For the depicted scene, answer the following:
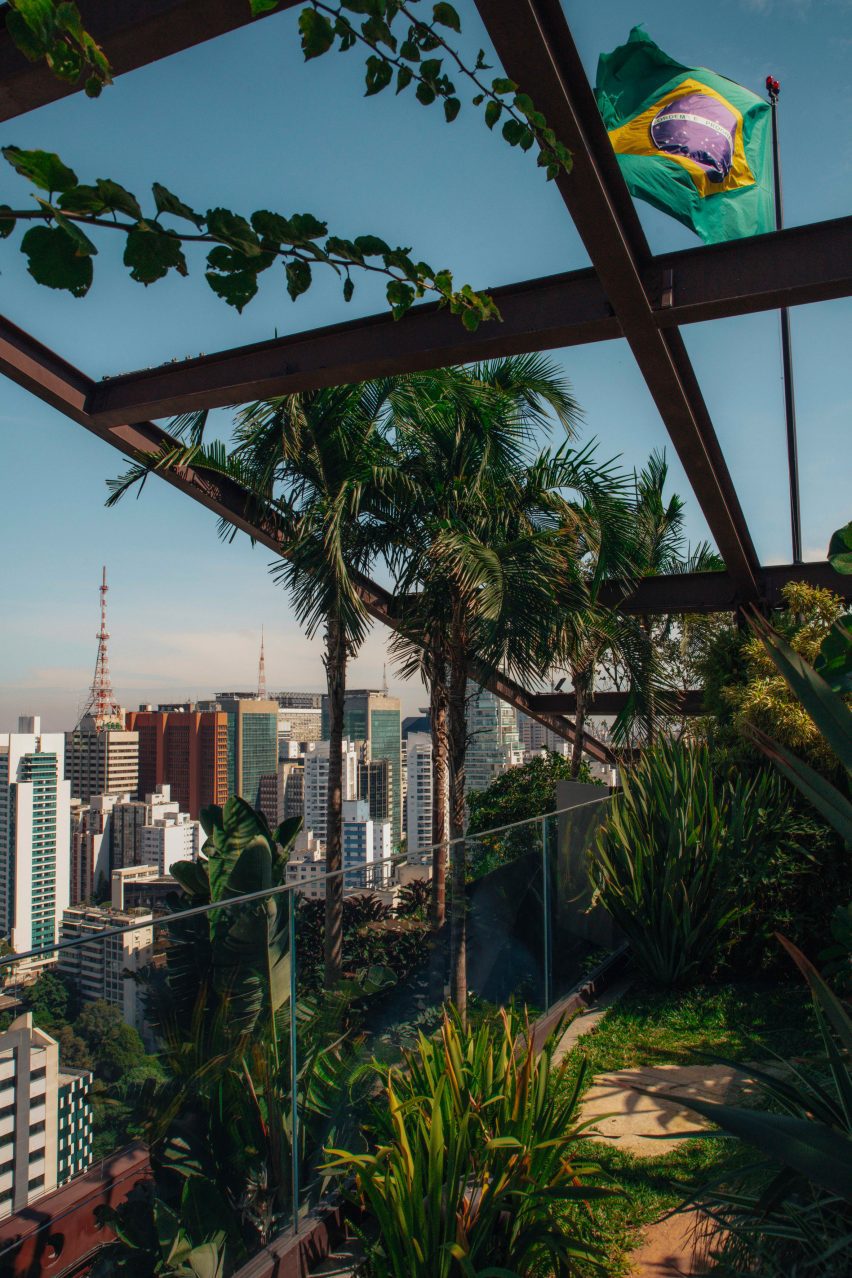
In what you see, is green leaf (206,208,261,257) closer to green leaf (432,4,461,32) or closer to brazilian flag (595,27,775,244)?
green leaf (432,4,461,32)

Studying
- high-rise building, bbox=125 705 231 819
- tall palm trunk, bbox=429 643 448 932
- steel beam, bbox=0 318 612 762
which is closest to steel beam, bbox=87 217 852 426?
steel beam, bbox=0 318 612 762

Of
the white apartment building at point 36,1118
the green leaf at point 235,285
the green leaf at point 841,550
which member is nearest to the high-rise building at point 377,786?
the green leaf at point 841,550

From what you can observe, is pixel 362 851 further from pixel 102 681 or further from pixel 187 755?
pixel 102 681

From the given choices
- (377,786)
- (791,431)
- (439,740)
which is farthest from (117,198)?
(377,786)

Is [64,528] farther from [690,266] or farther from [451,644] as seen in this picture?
[690,266]

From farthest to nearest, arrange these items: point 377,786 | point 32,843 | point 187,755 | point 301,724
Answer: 1. point 301,724
2. point 187,755
3. point 377,786
4. point 32,843

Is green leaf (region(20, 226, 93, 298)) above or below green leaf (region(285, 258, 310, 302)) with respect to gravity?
below
